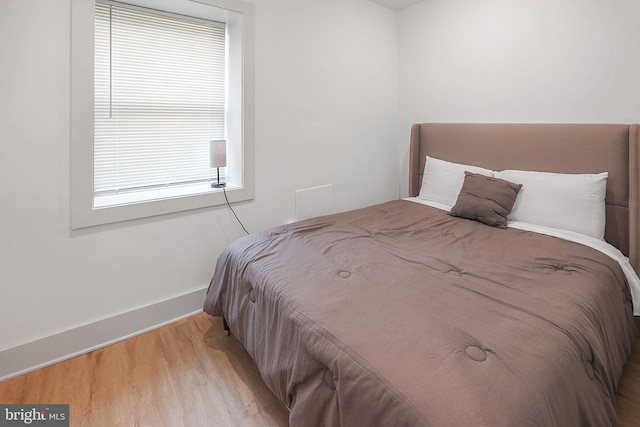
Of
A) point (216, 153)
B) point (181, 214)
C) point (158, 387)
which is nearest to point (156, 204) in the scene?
point (181, 214)

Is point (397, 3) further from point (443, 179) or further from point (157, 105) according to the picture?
point (157, 105)

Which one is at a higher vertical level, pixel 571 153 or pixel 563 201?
pixel 571 153

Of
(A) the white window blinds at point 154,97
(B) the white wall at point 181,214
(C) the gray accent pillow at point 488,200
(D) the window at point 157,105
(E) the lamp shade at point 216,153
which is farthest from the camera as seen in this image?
(E) the lamp shade at point 216,153

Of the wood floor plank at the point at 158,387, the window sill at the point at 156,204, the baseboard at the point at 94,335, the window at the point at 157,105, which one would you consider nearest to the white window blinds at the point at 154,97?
the window at the point at 157,105

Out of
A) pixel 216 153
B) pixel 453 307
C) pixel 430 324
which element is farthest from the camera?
pixel 216 153

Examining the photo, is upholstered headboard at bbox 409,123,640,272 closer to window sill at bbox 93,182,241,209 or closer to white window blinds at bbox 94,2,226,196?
window sill at bbox 93,182,241,209

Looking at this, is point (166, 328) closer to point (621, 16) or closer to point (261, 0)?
point (261, 0)

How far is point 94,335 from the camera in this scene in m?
2.04

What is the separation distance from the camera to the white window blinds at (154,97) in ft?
7.19

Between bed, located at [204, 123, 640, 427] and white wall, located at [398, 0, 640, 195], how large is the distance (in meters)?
0.21

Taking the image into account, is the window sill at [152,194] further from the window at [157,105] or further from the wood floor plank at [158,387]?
the wood floor plank at [158,387]

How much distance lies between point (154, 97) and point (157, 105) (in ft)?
0.18

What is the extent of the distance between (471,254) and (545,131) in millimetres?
1285

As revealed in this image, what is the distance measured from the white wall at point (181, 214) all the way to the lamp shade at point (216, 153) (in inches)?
10.3
